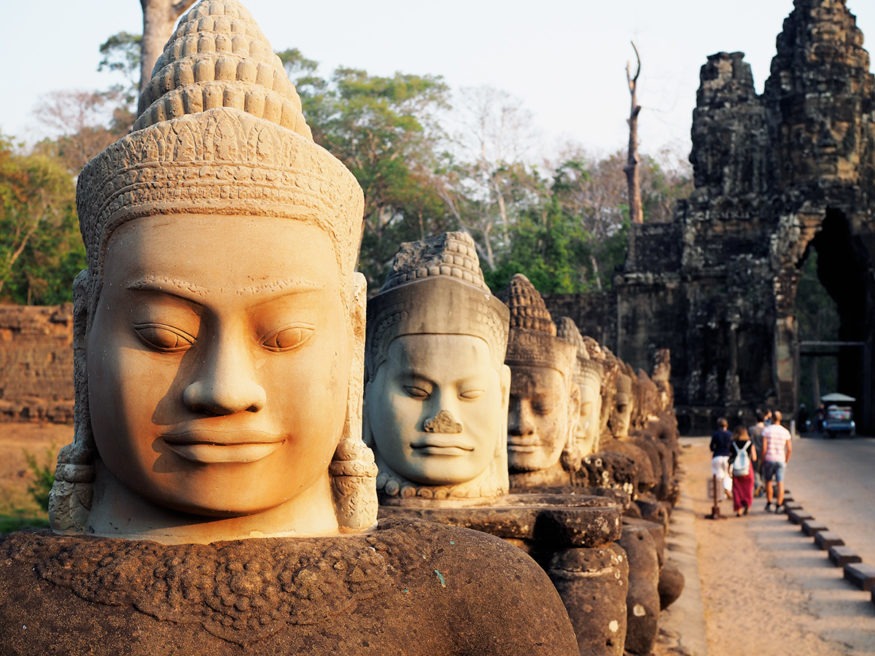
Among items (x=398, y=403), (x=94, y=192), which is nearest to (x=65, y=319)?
(x=398, y=403)

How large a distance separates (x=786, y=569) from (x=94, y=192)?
784 cm

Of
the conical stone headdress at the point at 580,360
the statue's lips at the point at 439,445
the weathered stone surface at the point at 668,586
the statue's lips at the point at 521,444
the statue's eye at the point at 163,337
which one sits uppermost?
the conical stone headdress at the point at 580,360

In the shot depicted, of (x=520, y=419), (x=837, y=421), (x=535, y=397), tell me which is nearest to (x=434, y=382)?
(x=520, y=419)

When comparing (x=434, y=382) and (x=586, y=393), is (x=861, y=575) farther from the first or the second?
(x=434, y=382)

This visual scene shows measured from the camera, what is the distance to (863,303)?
1047 inches

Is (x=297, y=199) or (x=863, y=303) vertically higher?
(x=863, y=303)

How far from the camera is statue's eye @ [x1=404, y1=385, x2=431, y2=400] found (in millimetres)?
4039

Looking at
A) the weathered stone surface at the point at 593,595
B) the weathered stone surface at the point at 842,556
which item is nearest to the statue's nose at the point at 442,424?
the weathered stone surface at the point at 593,595

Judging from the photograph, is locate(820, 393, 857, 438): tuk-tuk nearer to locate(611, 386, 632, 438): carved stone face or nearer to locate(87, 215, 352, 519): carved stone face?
locate(611, 386, 632, 438): carved stone face

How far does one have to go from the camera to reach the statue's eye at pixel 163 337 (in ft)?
7.63

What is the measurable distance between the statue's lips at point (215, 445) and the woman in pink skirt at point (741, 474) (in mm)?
10819

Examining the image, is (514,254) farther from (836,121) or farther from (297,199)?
A: (297,199)

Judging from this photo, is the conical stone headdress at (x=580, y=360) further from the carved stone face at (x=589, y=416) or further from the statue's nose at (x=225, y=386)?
the statue's nose at (x=225, y=386)

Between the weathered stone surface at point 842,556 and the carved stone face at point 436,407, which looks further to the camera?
the weathered stone surface at point 842,556
